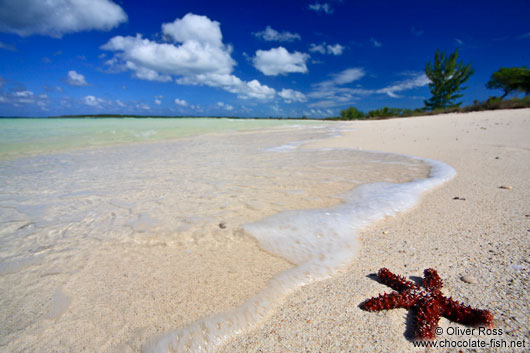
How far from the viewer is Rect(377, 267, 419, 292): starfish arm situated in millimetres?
1531

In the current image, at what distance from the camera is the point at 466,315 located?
4.15ft

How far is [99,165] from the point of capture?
6145 millimetres

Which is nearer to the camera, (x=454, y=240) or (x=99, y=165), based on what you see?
(x=454, y=240)

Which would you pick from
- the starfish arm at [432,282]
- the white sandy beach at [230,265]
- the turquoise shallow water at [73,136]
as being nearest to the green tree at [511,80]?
the turquoise shallow water at [73,136]

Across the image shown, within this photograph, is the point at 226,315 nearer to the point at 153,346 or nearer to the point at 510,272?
the point at 153,346

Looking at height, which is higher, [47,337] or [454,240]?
[454,240]

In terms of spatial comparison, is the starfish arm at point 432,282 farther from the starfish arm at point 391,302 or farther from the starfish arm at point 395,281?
the starfish arm at point 391,302

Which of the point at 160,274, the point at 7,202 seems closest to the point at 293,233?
the point at 160,274

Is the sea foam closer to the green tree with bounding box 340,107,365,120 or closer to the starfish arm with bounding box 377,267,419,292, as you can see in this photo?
the starfish arm with bounding box 377,267,419,292

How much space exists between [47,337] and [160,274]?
2.33 ft

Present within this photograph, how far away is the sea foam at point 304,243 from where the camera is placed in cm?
142

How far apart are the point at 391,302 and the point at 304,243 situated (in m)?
1.05

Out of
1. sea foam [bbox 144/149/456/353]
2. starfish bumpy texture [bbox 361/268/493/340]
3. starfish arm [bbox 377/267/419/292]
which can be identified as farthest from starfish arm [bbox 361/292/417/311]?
sea foam [bbox 144/149/456/353]

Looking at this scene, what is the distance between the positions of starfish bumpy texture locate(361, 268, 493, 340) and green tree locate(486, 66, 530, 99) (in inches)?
1820
